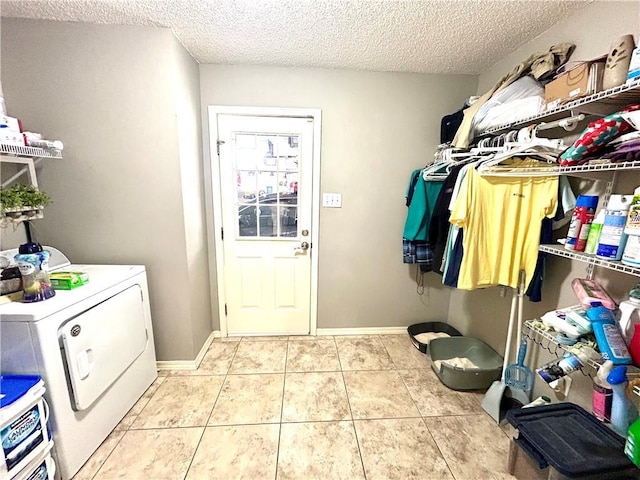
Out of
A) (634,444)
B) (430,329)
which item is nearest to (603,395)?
(634,444)

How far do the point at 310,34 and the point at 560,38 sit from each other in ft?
4.77

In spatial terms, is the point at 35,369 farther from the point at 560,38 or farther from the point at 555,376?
the point at 560,38

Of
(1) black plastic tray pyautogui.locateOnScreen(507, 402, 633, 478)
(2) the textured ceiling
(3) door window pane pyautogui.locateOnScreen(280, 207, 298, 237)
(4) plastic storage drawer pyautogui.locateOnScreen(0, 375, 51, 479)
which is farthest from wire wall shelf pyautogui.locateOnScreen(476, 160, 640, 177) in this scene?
(4) plastic storage drawer pyautogui.locateOnScreen(0, 375, 51, 479)

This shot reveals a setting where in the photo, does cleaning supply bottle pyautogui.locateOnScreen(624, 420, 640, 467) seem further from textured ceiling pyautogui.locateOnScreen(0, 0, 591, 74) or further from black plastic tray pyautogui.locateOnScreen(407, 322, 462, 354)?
textured ceiling pyautogui.locateOnScreen(0, 0, 591, 74)

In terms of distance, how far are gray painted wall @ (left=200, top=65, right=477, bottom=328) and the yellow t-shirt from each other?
854 millimetres

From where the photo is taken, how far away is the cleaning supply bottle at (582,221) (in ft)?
3.85

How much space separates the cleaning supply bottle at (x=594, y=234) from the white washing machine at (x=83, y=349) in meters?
2.32

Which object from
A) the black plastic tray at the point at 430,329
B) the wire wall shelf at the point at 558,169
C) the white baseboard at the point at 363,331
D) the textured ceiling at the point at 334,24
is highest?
the textured ceiling at the point at 334,24

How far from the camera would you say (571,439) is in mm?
1145

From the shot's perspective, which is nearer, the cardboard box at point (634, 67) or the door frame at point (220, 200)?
the cardboard box at point (634, 67)

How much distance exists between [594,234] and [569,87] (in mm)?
661

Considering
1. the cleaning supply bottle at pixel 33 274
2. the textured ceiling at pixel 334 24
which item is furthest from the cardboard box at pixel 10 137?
the textured ceiling at pixel 334 24

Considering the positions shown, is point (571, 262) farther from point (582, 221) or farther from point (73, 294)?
point (73, 294)

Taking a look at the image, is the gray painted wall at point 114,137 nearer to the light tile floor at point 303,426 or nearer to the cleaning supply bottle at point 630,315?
the light tile floor at point 303,426
